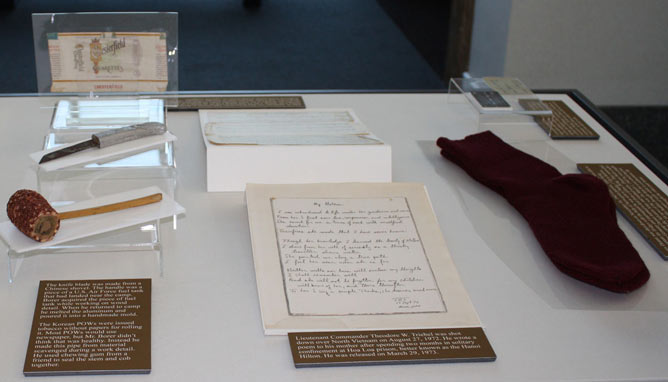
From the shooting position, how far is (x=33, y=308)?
75cm

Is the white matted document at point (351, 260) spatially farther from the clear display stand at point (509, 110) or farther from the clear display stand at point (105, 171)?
the clear display stand at point (509, 110)

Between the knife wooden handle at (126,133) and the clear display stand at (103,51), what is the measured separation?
97 millimetres

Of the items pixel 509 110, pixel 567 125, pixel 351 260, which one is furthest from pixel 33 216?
pixel 567 125

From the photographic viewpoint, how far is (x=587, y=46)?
248 cm

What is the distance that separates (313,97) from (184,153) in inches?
12.5

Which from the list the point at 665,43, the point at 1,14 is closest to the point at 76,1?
the point at 1,14

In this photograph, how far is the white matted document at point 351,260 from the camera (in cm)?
75

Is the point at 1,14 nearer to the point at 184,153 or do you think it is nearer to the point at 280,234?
the point at 184,153

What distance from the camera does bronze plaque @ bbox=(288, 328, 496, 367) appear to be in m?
0.69

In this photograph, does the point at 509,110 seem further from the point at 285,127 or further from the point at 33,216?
the point at 33,216

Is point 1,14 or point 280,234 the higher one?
point 280,234

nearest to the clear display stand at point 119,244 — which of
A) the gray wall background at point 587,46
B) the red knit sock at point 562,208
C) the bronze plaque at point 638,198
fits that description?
the red knit sock at point 562,208

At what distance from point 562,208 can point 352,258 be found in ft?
0.93

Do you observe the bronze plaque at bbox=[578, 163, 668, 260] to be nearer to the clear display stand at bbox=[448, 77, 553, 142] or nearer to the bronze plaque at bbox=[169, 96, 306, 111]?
the clear display stand at bbox=[448, 77, 553, 142]
